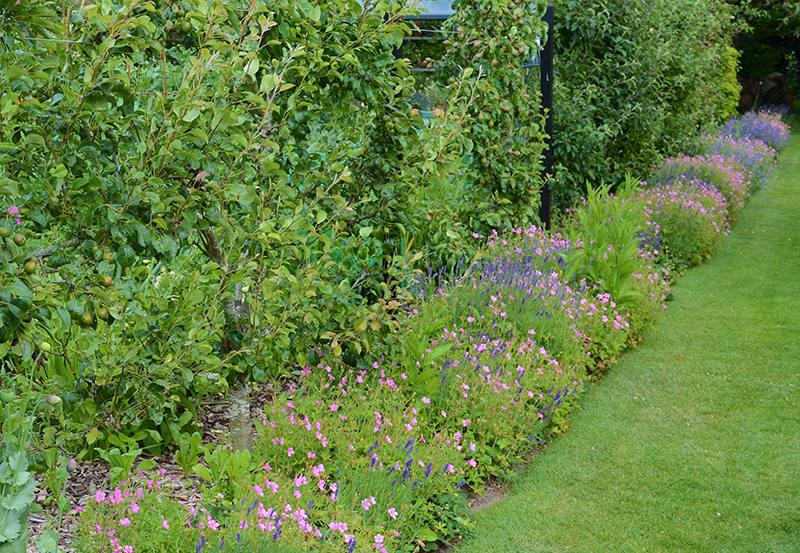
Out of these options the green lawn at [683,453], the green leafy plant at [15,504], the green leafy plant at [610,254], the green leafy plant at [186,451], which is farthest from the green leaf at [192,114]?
the green leafy plant at [610,254]

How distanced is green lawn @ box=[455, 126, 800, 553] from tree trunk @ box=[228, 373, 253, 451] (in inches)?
46.1

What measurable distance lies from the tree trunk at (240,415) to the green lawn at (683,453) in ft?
3.84

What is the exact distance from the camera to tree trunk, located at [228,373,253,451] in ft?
11.1

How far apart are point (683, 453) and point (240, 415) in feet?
8.72

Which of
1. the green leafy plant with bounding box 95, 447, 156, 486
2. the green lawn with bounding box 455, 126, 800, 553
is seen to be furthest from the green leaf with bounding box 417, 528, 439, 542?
the green leafy plant with bounding box 95, 447, 156, 486

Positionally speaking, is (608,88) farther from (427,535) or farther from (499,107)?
(427,535)

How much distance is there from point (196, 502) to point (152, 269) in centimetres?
148

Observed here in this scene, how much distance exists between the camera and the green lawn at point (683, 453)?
3547 mm

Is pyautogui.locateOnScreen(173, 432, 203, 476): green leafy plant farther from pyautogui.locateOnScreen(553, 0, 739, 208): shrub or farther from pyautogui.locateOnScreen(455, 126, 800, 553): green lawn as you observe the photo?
pyautogui.locateOnScreen(553, 0, 739, 208): shrub

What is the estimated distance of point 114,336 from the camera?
3564mm

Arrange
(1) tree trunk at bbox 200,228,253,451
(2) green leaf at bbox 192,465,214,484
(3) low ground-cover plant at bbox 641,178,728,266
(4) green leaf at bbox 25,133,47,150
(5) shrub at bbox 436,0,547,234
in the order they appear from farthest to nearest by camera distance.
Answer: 1. (3) low ground-cover plant at bbox 641,178,728,266
2. (5) shrub at bbox 436,0,547,234
3. (1) tree trunk at bbox 200,228,253,451
4. (2) green leaf at bbox 192,465,214,484
5. (4) green leaf at bbox 25,133,47,150

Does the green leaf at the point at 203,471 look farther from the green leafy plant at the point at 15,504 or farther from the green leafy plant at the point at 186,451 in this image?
the green leafy plant at the point at 15,504

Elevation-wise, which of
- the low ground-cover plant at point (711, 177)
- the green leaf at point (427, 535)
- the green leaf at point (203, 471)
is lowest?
the green leaf at point (427, 535)

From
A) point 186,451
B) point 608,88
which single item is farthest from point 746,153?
point 186,451
